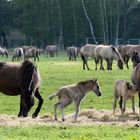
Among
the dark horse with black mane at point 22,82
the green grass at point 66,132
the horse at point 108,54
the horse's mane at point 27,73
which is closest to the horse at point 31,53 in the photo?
the horse at point 108,54

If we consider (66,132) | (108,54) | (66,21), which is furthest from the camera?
(66,21)

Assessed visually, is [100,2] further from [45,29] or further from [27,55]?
[27,55]

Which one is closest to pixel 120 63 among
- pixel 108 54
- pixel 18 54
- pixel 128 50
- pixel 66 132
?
pixel 108 54

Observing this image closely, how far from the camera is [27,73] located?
64.4ft

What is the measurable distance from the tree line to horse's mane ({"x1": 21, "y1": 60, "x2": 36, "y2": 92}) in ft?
254

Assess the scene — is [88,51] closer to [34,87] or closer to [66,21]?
[34,87]

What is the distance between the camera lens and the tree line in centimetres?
10031

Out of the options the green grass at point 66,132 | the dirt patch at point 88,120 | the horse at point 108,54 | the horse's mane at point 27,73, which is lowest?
the dirt patch at point 88,120

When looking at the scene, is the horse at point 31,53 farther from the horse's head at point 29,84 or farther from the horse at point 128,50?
the horse's head at point 29,84

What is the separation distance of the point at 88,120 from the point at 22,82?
10.4ft

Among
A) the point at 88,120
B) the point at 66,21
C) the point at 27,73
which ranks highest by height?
the point at 66,21

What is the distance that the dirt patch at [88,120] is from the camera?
16.7m

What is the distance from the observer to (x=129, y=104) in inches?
934

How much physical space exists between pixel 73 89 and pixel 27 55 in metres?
52.0
